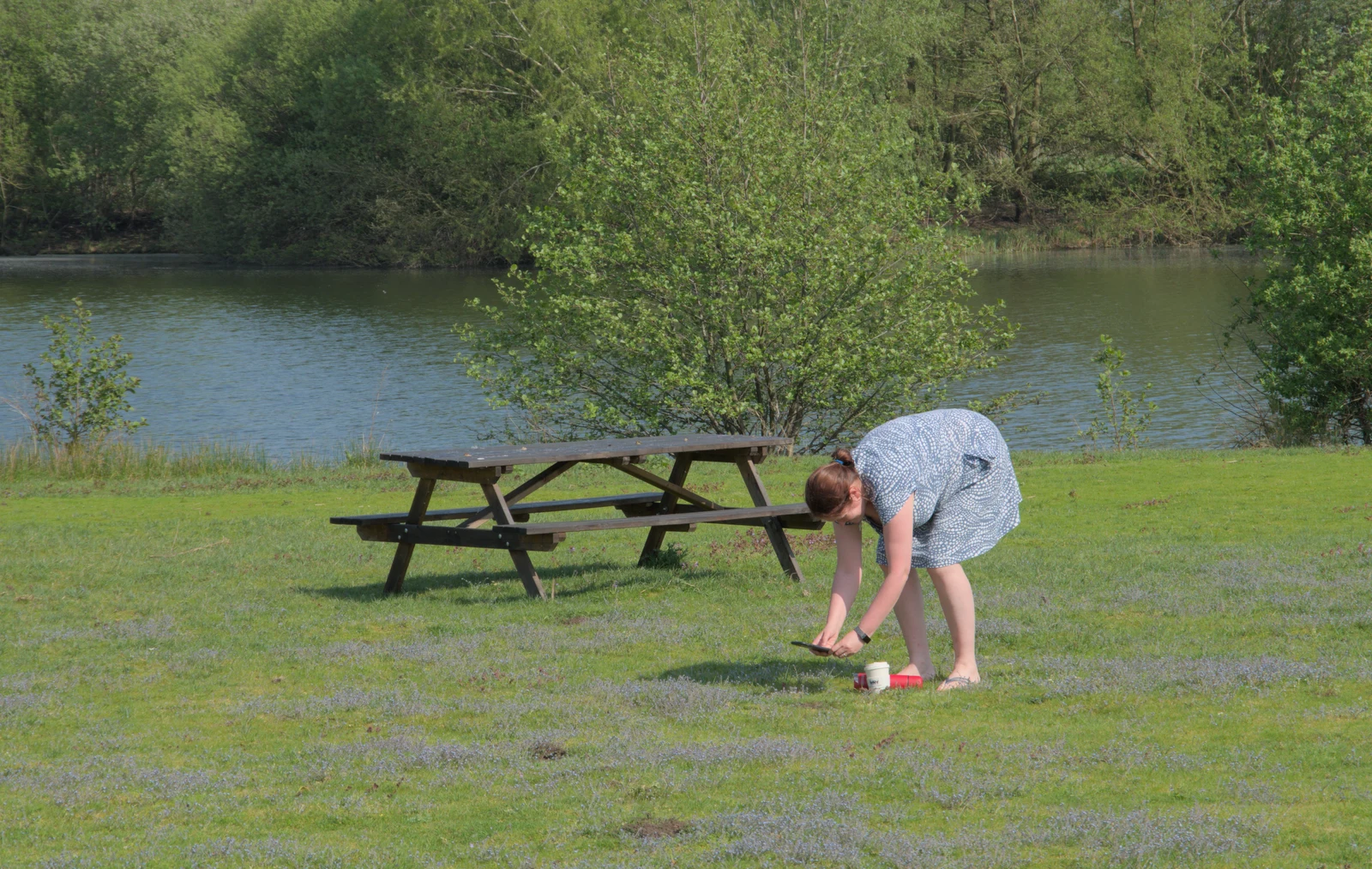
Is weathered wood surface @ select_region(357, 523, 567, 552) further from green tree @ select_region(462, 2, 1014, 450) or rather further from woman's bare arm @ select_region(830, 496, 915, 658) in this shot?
green tree @ select_region(462, 2, 1014, 450)

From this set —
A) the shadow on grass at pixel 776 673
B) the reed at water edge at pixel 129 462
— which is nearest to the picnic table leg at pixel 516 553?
the shadow on grass at pixel 776 673

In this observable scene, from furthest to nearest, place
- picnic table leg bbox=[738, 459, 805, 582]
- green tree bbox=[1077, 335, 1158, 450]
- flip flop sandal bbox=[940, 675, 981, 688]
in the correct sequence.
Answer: green tree bbox=[1077, 335, 1158, 450]
picnic table leg bbox=[738, 459, 805, 582]
flip flop sandal bbox=[940, 675, 981, 688]

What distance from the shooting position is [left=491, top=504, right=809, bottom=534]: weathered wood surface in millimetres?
10117

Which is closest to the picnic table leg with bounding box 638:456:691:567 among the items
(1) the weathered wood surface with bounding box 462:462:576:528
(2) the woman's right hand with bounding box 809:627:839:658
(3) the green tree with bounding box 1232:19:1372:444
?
(1) the weathered wood surface with bounding box 462:462:576:528

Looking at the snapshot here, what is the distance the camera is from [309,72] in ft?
259

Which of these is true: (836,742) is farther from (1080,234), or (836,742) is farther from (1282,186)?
(1080,234)

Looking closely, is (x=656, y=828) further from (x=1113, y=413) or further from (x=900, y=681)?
(x=1113, y=413)

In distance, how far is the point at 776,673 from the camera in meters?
7.96

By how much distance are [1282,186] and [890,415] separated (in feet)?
26.2

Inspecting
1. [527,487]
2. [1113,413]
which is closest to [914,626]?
[527,487]

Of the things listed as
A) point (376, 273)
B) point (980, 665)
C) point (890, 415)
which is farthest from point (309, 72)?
point (980, 665)

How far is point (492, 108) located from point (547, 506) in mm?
55259

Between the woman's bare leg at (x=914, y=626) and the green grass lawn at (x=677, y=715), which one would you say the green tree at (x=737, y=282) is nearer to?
the green grass lawn at (x=677, y=715)

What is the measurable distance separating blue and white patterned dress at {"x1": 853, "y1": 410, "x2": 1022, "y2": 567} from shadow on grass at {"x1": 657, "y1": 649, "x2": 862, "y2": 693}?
0.94 metres
